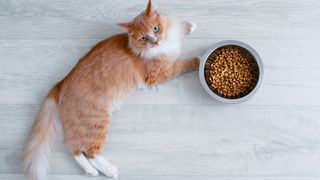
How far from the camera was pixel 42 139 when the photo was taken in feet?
5.36

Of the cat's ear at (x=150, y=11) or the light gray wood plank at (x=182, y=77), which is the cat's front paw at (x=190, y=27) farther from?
the cat's ear at (x=150, y=11)

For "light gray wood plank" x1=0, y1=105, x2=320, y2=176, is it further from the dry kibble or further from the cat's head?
the cat's head

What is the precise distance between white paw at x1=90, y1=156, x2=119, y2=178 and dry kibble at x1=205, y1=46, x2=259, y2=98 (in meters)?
0.56

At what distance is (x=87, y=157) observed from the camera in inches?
65.0

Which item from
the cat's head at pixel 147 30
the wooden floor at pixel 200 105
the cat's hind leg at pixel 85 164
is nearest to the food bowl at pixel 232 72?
the wooden floor at pixel 200 105

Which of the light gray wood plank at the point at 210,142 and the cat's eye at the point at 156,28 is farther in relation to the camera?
the light gray wood plank at the point at 210,142

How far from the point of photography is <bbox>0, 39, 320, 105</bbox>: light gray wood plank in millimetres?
1691

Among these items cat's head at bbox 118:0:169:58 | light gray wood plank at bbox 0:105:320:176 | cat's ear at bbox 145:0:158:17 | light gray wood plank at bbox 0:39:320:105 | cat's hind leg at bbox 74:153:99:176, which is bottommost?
cat's hind leg at bbox 74:153:99:176

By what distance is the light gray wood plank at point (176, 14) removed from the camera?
5.67 ft

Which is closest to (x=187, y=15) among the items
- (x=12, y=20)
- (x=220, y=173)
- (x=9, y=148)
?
(x=220, y=173)

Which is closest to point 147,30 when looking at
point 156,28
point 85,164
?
point 156,28

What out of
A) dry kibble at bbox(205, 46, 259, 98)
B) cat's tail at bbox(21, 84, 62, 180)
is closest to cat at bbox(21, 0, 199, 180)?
cat's tail at bbox(21, 84, 62, 180)

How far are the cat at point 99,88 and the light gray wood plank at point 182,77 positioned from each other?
0.30 ft

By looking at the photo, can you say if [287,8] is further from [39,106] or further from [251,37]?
[39,106]
